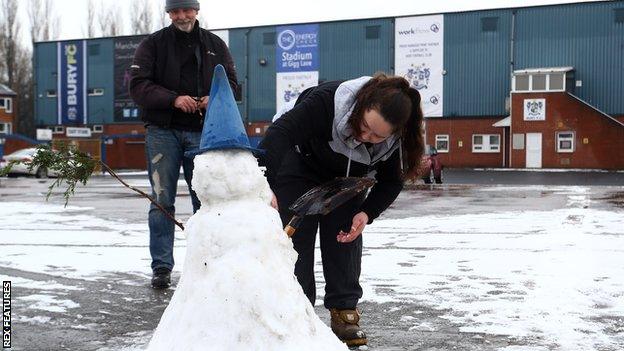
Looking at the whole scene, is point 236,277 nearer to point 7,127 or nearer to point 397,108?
point 397,108

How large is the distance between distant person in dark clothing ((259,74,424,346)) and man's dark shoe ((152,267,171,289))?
1.35 m

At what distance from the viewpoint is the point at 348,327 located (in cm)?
345

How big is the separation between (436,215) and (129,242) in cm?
479

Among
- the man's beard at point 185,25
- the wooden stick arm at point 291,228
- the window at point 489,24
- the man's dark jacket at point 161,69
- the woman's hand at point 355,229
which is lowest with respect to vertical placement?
the woman's hand at point 355,229

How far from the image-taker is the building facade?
35.5 metres

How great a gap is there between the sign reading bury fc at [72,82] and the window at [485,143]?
25.9 metres

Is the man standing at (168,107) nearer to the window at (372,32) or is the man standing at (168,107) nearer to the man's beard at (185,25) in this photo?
the man's beard at (185,25)

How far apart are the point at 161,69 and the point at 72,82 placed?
46395 mm

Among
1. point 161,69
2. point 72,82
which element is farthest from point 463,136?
point 161,69

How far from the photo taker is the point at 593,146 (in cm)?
3503

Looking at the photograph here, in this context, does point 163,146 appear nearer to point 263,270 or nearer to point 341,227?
point 341,227

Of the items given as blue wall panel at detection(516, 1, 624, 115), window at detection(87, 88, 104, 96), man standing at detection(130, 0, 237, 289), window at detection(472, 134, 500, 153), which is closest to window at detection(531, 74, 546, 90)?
blue wall panel at detection(516, 1, 624, 115)

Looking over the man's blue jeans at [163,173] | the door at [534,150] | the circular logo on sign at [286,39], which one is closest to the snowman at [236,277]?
the man's blue jeans at [163,173]

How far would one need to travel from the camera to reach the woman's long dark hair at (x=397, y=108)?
3.02m
